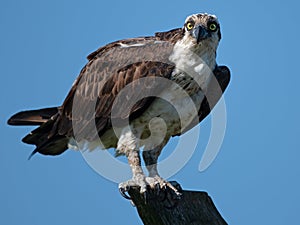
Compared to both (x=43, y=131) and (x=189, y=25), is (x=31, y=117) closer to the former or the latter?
(x=43, y=131)

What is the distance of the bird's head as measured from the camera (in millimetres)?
7207

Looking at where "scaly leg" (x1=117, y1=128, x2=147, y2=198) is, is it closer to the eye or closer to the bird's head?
the bird's head

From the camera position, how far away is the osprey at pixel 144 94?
7309mm

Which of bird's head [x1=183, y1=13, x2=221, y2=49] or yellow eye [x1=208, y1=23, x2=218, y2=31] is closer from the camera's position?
bird's head [x1=183, y1=13, x2=221, y2=49]

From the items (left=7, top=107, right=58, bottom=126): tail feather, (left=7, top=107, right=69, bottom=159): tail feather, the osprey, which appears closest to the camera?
the osprey

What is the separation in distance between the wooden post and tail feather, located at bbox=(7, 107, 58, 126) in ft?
11.9

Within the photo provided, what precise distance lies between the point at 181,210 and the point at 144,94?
8.16 ft

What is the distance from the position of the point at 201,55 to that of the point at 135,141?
1.27m

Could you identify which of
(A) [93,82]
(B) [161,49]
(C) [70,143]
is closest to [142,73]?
(B) [161,49]

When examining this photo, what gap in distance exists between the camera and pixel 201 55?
7.39 meters

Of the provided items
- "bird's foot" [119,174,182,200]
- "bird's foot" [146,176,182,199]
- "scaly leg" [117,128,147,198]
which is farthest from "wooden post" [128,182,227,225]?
"scaly leg" [117,128,147,198]

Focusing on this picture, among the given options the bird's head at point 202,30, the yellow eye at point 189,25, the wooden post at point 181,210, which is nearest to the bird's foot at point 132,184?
the wooden post at point 181,210

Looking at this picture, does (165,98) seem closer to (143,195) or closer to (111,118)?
(111,118)

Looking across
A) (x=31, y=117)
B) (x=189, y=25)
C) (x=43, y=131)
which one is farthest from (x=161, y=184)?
(x=31, y=117)
